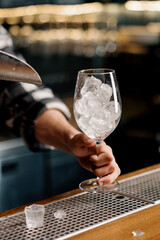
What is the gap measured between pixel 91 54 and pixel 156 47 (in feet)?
2.59

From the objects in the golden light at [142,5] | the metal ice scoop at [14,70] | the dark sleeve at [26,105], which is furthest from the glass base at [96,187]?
the golden light at [142,5]

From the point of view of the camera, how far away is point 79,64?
4094mm

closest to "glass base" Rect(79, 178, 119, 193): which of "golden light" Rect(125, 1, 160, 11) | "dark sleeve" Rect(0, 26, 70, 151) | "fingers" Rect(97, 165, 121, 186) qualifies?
"fingers" Rect(97, 165, 121, 186)

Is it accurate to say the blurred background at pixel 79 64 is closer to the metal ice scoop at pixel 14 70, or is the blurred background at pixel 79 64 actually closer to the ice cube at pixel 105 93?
the ice cube at pixel 105 93

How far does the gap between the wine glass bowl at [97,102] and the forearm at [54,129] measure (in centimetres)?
31

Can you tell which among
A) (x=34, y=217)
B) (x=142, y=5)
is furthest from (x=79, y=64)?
(x=34, y=217)

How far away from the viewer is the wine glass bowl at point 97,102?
1099 mm

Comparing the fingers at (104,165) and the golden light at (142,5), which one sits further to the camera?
the golden light at (142,5)

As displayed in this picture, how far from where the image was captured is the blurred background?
3.14m

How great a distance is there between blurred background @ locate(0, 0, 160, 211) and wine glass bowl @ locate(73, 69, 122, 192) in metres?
1.96

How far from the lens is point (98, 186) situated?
1.24 m

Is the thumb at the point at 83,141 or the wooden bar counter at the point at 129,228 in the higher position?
the thumb at the point at 83,141

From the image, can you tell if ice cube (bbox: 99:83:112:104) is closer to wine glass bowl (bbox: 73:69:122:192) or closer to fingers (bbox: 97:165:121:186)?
wine glass bowl (bbox: 73:69:122:192)

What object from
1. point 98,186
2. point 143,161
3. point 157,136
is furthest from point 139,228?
point 157,136
